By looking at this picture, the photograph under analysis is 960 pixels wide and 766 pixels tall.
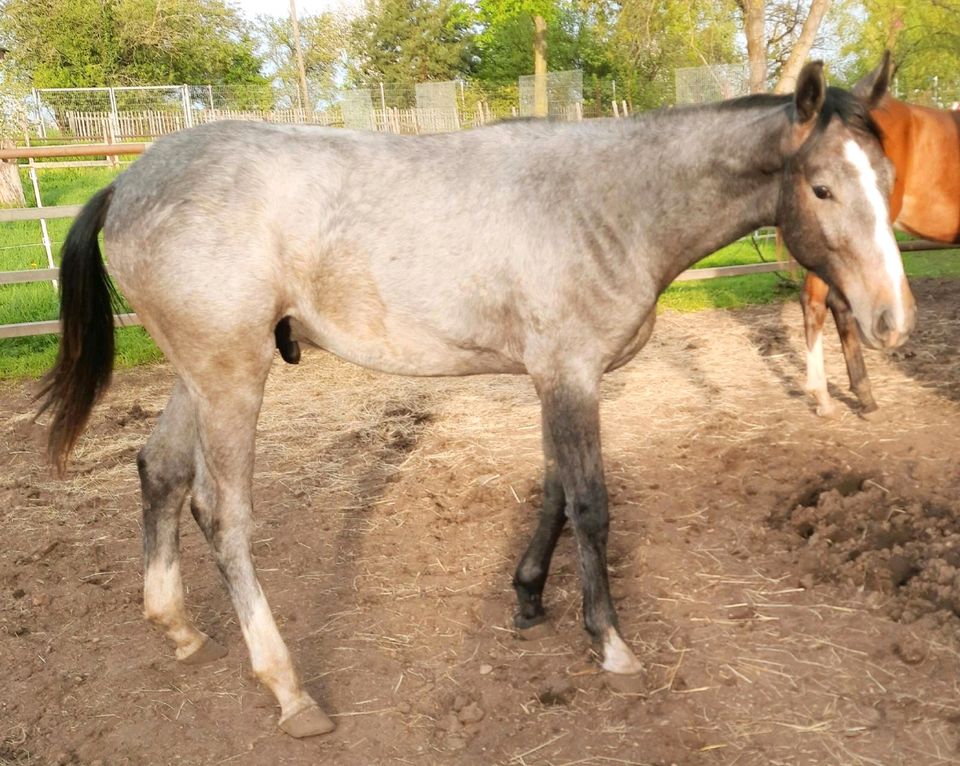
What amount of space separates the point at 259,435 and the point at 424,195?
10.2 feet

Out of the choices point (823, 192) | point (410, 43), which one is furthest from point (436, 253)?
point (410, 43)

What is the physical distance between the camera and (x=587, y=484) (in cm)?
278

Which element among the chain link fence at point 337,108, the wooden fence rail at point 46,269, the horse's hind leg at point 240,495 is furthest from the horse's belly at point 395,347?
the chain link fence at point 337,108

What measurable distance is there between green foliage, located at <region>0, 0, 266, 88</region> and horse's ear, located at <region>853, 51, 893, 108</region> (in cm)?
3172

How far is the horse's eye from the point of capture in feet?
8.02

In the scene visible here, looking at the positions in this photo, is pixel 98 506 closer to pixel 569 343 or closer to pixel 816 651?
pixel 569 343

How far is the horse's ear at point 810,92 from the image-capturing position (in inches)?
90.8

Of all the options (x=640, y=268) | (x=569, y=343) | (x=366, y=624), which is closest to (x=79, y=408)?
(x=366, y=624)

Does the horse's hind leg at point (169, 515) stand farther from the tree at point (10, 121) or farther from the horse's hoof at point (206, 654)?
the tree at point (10, 121)

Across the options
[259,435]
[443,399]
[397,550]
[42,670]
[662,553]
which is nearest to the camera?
[42,670]

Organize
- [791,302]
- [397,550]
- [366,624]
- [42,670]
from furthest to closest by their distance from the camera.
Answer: [791,302], [397,550], [366,624], [42,670]

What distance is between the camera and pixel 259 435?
541cm

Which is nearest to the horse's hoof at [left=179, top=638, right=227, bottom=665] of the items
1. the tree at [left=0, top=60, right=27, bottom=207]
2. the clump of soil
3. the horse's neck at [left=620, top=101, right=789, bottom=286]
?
the horse's neck at [left=620, top=101, right=789, bottom=286]

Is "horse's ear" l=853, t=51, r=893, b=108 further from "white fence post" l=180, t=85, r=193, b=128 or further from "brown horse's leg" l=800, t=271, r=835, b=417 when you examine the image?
"white fence post" l=180, t=85, r=193, b=128
